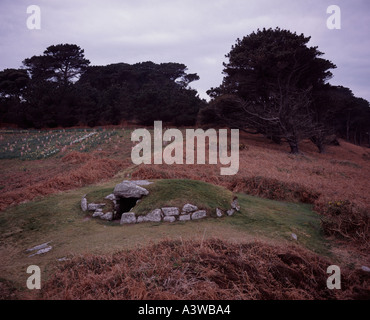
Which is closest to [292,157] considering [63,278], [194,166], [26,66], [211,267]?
[194,166]

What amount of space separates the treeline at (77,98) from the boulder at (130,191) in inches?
849

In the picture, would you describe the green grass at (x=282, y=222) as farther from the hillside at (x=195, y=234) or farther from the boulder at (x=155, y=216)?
the boulder at (x=155, y=216)

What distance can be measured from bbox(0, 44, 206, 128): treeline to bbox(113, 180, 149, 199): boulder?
21568 millimetres

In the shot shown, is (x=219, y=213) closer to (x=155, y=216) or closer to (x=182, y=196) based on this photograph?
(x=182, y=196)

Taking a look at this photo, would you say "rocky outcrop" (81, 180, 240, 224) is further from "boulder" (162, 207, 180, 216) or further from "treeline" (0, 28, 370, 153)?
"treeline" (0, 28, 370, 153)

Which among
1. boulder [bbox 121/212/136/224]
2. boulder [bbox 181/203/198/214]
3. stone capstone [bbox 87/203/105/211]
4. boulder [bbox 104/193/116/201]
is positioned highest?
boulder [bbox 104/193/116/201]

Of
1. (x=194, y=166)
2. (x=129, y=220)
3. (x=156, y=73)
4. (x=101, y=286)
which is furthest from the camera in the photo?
(x=156, y=73)

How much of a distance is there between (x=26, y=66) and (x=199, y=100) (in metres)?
33.7

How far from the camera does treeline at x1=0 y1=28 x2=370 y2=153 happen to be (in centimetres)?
1878

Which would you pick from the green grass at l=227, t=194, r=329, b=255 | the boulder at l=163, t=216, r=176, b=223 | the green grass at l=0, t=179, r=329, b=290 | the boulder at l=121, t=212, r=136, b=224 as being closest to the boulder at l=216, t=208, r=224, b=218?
the green grass at l=0, t=179, r=329, b=290

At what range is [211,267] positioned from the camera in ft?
10.3

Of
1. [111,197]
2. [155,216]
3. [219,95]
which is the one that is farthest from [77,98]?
[155,216]

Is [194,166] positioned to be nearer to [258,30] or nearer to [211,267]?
[211,267]

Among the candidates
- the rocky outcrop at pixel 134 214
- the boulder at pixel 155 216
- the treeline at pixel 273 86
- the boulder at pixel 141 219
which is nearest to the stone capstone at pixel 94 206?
the rocky outcrop at pixel 134 214
